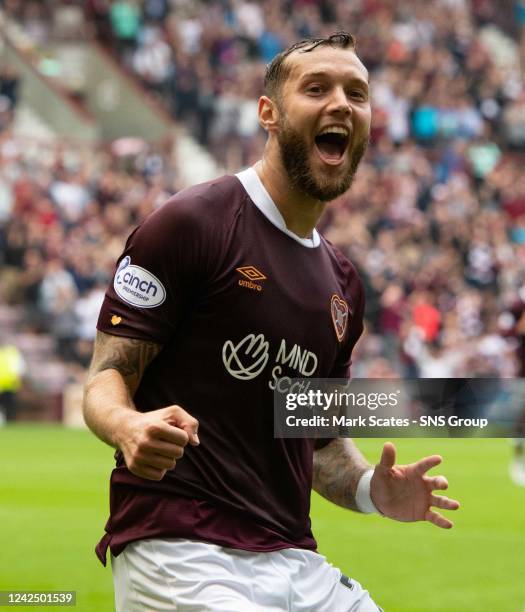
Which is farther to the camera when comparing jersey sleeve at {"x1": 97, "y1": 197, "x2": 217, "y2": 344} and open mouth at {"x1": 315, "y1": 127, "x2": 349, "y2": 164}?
open mouth at {"x1": 315, "y1": 127, "x2": 349, "y2": 164}

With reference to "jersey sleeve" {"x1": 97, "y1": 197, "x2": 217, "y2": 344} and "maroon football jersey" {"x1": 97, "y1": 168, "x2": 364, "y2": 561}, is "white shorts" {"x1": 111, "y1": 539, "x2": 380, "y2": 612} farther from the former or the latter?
A: "jersey sleeve" {"x1": 97, "y1": 197, "x2": 217, "y2": 344}

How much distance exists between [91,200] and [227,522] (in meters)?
19.5

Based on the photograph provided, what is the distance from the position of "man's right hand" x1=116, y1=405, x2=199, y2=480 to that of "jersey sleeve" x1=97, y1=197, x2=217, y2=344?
0.57 meters

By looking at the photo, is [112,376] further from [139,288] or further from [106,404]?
[139,288]

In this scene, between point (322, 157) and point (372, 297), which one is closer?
point (322, 157)

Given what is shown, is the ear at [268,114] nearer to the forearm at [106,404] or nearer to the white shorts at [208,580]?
the forearm at [106,404]

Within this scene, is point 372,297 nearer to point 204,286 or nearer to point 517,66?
point 517,66

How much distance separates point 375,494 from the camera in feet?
14.5

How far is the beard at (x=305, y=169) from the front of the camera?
13.9 feet

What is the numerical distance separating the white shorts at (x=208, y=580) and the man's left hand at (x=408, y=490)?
0.41 metres

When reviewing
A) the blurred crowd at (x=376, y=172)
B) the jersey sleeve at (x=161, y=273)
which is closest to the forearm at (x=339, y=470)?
the jersey sleeve at (x=161, y=273)

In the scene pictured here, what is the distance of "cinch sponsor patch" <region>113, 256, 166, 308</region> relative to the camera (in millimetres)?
3902

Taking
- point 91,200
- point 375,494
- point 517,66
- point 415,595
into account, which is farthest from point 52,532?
point 517,66

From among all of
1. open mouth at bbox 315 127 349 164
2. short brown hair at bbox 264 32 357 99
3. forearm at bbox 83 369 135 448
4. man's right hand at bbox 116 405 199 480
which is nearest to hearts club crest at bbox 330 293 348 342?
open mouth at bbox 315 127 349 164
